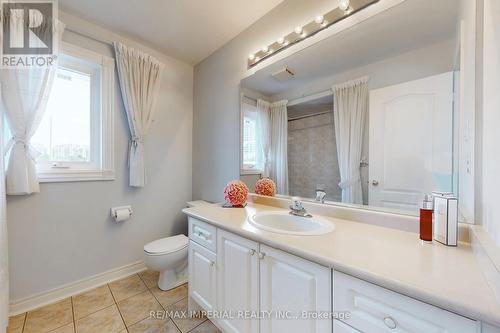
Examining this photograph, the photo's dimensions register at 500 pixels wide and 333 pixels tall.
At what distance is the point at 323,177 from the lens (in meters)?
1.40

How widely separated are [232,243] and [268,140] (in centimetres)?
93

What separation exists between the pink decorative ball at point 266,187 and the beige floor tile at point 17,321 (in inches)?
75.5

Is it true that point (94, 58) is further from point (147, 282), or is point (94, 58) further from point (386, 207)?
point (386, 207)

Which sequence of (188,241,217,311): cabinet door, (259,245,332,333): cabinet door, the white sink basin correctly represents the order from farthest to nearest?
(188,241,217,311): cabinet door
the white sink basin
(259,245,332,333): cabinet door

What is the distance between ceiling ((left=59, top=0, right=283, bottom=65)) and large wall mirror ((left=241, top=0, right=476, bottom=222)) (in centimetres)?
63

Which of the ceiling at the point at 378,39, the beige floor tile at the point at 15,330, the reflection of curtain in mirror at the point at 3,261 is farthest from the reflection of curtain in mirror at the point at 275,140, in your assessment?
the beige floor tile at the point at 15,330

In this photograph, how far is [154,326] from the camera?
4.67 feet

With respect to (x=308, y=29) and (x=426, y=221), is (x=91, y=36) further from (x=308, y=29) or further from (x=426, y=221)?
(x=426, y=221)

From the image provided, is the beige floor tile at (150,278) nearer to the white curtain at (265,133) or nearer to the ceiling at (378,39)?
the white curtain at (265,133)

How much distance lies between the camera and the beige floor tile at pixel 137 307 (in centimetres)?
151

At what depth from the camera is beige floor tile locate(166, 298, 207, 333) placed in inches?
56.2

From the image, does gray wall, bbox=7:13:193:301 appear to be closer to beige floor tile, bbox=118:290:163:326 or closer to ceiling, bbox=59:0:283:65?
ceiling, bbox=59:0:283:65

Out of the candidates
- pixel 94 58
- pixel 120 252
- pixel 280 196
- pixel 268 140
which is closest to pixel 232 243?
pixel 280 196
